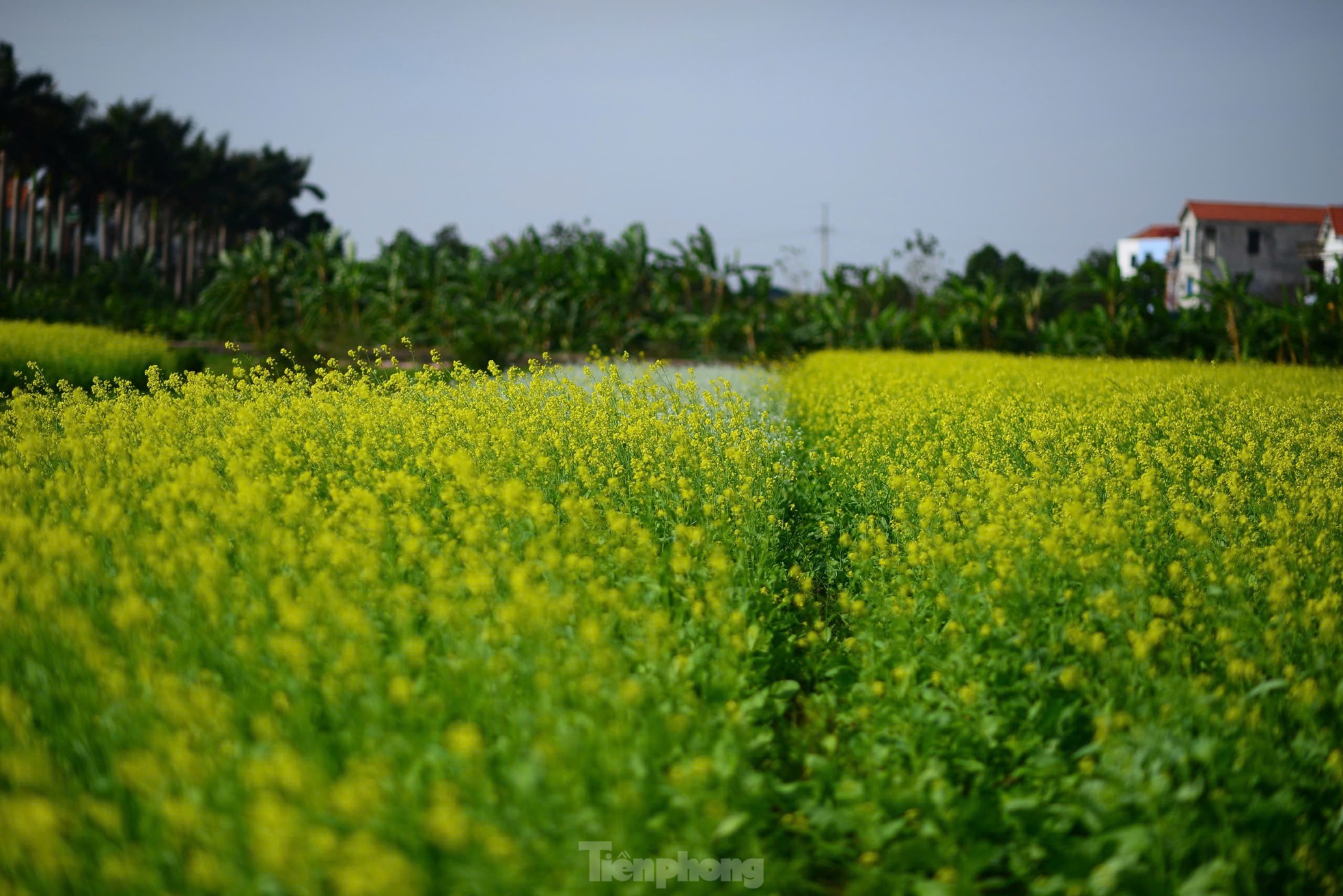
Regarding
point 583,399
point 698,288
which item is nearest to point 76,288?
point 698,288

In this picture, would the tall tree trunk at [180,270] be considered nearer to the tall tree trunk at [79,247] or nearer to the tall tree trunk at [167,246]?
the tall tree trunk at [167,246]

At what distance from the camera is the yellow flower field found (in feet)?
8.13

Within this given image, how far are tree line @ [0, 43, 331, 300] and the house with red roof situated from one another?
142ft

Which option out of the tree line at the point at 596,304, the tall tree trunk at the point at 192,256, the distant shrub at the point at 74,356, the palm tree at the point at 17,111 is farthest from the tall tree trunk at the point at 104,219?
the distant shrub at the point at 74,356

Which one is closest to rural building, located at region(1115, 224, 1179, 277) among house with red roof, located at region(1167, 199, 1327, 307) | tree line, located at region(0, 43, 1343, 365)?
house with red roof, located at region(1167, 199, 1327, 307)

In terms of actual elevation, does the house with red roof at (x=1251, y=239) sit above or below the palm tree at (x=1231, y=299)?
above

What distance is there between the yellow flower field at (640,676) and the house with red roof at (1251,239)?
49.1 metres

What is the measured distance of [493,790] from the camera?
263cm

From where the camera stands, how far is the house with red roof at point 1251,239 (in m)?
48.5

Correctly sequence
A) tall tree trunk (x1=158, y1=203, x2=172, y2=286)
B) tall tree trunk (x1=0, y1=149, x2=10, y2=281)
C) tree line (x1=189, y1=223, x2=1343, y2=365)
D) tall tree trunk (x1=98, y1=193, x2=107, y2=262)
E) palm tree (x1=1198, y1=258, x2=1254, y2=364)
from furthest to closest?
tall tree trunk (x1=158, y1=203, x2=172, y2=286) → tall tree trunk (x1=98, y1=193, x2=107, y2=262) → tall tree trunk (x1=0, y1=149, x2=10, y2=281) → tree line (x1=189, y1=223, x2=1343, y2=365) → palm tree (x1=1198, y1=258, x2=1254, y2=364)

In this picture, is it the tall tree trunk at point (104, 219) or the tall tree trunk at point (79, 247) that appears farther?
the tall tree trunk at point (104, 219)

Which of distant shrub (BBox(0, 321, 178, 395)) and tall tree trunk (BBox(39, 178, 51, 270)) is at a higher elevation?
tall tree trunk (BBox(39, 178, 51, 270))

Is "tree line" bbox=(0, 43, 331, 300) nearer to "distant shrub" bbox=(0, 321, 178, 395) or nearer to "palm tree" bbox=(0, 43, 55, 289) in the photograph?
"palm tree" bbox=(0, 43, 55, 289)

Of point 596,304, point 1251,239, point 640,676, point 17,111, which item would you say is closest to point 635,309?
point 596,304
